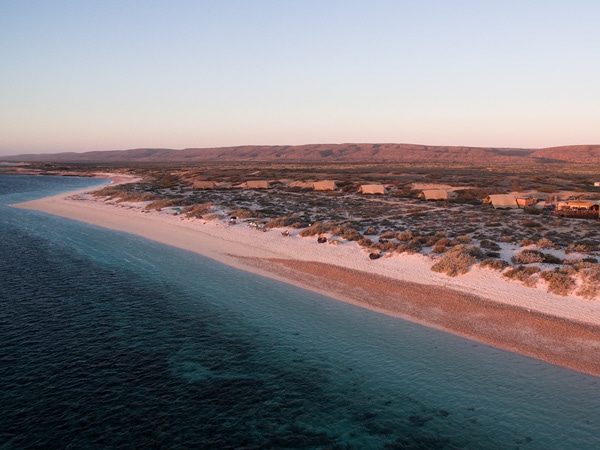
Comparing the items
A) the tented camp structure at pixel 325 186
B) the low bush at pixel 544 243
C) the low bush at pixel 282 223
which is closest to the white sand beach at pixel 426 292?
the low bush at pixel 282 223

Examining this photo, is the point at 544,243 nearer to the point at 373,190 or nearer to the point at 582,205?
the point at 582,205

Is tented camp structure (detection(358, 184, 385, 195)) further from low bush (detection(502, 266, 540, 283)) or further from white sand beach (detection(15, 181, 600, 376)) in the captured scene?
low bush (detection(502, 266, 540, 283))

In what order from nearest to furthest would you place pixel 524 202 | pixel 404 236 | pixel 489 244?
1. pixel 489 244
2. pixel 404 236
3. pixel 524 202

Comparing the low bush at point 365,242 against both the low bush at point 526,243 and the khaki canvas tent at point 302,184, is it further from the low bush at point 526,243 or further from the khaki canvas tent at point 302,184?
the khaki canvas tent at point 302,184

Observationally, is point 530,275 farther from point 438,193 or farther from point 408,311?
point 438,193

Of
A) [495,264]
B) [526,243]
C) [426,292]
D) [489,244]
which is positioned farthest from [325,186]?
[426,292]

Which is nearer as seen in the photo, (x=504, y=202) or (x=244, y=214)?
(x=244, y=214)
